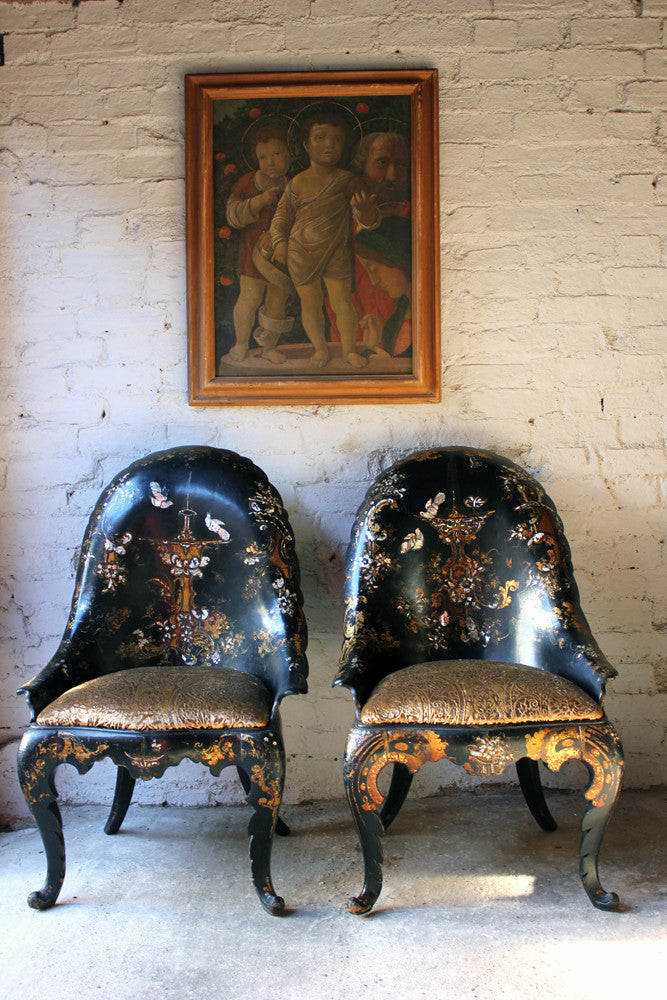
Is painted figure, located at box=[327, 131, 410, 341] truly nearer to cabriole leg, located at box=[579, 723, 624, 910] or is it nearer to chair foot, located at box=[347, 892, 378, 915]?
cabriole leg, located at box=[579, 723, 624, 910]

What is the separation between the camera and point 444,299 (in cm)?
255

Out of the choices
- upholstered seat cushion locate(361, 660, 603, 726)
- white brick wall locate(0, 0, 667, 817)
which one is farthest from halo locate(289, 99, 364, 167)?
upholstered seat cushion locate(361, 660, 603, 726)

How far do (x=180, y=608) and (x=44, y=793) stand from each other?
2.04ft

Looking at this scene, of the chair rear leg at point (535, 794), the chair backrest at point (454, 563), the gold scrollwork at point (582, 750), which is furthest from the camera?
the chair rear leg at point (535, 794)

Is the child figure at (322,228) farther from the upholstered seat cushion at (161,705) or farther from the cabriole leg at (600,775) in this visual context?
the cabriole leg at (600,775)

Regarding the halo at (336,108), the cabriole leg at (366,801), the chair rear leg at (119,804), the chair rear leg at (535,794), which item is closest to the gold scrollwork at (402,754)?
the cabriole leg at (366,801)

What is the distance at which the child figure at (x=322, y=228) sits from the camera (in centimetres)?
250

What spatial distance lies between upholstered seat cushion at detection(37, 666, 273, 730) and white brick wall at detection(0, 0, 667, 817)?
0.70 metres

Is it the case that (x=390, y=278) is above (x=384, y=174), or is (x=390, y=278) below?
below

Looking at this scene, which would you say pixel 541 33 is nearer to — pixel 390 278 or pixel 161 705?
pixel 390 278

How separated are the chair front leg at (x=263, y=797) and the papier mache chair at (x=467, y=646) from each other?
183 millimetres

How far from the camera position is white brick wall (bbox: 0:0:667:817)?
251 cm

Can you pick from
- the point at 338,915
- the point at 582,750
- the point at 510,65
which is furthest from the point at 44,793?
the point at 510,65

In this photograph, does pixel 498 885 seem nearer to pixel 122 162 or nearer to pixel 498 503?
pixel 498 503
